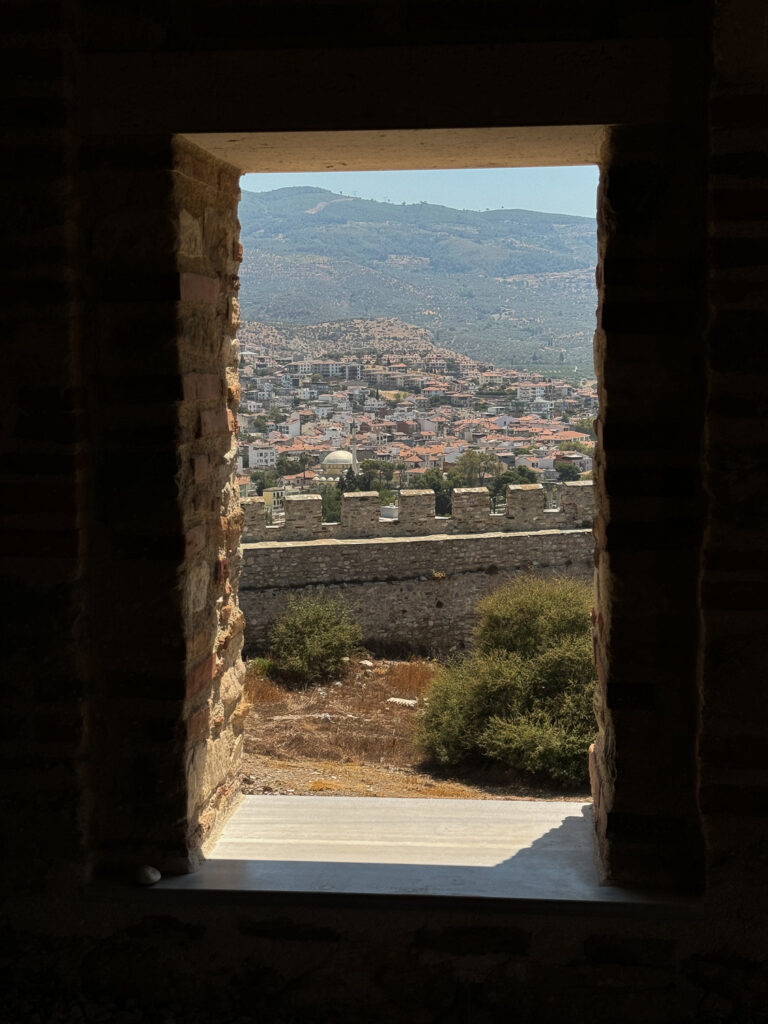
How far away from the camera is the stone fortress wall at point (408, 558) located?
14.7 m

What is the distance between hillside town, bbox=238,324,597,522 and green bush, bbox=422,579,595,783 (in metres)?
5.20

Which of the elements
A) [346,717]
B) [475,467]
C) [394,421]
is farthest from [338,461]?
[346,717]

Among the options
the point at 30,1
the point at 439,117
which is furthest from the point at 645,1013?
the point at 30,1

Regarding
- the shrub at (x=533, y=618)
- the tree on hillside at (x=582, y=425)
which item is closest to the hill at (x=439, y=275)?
the tree on hillside at (x=582, y=425)

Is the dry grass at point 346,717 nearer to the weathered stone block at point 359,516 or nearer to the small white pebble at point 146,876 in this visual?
the weathered stone block at point 359,516

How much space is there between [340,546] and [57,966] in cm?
1241

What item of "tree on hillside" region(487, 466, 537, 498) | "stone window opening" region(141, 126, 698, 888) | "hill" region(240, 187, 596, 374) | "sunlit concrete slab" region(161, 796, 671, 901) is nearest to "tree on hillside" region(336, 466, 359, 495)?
"tree on hillside" region(487, 466, 537, 498)

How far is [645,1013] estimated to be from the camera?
2.24 m

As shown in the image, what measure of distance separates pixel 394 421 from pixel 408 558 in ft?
73.2

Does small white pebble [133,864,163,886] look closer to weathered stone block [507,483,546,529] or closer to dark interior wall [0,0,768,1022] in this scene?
dark interior wall [0,0,768,1022]

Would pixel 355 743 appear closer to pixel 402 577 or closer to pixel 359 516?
pixel 402 577

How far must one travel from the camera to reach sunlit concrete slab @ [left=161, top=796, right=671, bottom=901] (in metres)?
2.33

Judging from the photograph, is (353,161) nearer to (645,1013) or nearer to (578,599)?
(645,1013)

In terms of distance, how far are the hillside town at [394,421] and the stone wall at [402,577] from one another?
1052 millimetres
